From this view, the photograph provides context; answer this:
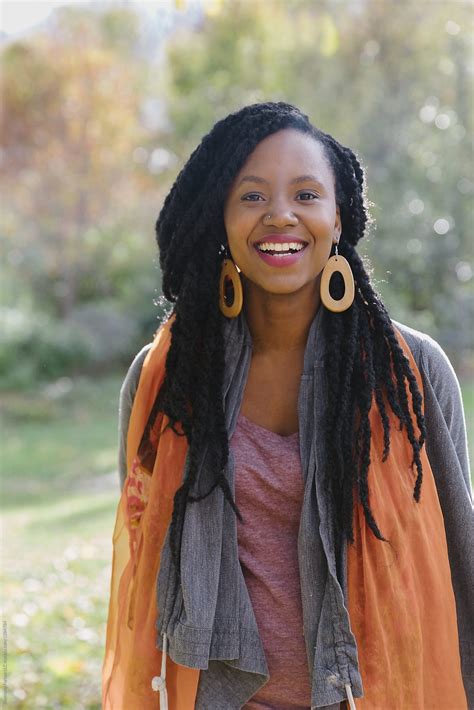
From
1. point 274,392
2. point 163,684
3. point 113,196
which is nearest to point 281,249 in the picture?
point 274,392

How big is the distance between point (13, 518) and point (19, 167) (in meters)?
12.8

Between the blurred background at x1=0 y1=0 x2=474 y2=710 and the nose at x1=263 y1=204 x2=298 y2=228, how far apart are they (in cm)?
146

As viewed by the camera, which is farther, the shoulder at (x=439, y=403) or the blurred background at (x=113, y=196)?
the blurred background at (x=113, y=196)

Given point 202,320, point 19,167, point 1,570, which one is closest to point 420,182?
point 1,570

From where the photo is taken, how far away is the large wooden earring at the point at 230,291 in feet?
7.89

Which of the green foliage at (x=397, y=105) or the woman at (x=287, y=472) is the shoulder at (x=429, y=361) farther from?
the green foliage at (x=397, y=105)

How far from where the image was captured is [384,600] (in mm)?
2127

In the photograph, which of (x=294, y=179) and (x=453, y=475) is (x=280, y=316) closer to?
(x=294, y=179)

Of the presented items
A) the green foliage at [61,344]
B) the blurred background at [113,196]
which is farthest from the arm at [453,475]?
the green foliage at [61,344]

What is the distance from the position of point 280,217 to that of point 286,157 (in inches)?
7.0

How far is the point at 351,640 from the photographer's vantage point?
2.11 meters

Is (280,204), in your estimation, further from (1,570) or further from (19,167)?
(19,167)

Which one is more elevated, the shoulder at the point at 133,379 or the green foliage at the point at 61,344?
the green foliage at the point at 61,344

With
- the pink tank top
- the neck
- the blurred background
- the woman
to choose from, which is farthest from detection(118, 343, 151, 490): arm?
the blurred background
